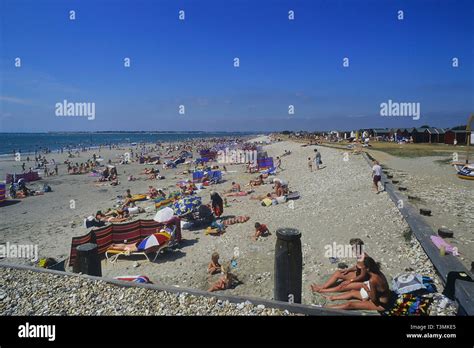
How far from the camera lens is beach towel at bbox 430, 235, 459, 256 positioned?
5957 millimetres

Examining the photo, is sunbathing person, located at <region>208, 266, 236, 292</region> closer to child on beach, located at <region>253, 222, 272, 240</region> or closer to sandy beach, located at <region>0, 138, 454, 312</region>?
sandy beach, located at <region>0, 138, 454, 312</region>

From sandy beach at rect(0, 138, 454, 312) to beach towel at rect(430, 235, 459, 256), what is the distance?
0.36 m

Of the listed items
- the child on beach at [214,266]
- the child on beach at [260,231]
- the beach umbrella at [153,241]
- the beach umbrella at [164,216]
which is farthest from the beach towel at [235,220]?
the child on beach at [214,266]

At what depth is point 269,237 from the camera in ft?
30.6

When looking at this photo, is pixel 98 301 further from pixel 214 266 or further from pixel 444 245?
pixel 444 245

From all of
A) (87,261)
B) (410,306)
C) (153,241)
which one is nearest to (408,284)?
(410,306)

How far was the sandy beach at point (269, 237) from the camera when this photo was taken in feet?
21.9

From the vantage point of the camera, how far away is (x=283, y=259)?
164 inches

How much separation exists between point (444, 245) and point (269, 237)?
4604 millimetres

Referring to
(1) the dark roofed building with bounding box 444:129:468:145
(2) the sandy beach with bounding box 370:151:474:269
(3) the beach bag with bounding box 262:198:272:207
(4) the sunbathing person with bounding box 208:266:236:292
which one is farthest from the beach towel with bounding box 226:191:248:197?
(1) the dark roofed building with bounding box 444:129:468:145

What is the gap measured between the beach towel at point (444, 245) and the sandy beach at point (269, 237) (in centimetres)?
36
